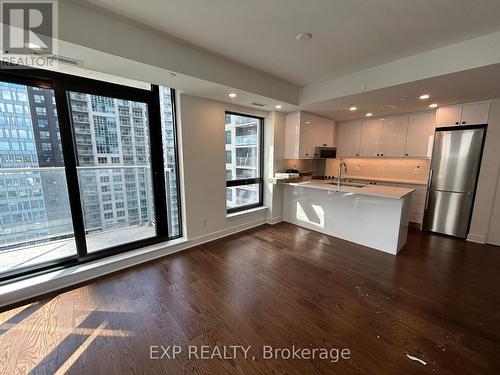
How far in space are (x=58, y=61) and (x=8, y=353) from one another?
8.39 ft

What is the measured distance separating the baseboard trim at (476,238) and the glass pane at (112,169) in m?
5.50

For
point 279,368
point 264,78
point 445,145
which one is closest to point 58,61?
point 264,78

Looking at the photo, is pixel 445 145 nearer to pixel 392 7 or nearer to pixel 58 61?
pixel 392 7

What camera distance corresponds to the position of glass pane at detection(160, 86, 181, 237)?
3.04 metres

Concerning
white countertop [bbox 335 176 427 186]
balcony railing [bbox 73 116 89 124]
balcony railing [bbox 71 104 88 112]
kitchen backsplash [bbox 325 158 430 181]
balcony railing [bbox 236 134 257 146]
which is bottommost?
white countertop [bbox 335 176 427 186]

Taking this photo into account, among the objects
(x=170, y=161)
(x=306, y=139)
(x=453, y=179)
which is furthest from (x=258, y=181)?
(x=453, y=179)

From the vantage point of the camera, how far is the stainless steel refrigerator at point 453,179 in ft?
11.4

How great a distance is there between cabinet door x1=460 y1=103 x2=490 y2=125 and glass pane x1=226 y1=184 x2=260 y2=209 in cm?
389

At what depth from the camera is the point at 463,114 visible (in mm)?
3516

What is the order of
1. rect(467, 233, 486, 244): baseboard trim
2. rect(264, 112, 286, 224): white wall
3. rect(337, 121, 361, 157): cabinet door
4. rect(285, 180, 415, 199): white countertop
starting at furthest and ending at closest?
rect(337, 121, 361, 157): cabinet door, rect(264, 112, 286, 224): white wall, rect(467, 233, 486, 244): baseboard trim, rect(285, 180, 415, 199): white countertop

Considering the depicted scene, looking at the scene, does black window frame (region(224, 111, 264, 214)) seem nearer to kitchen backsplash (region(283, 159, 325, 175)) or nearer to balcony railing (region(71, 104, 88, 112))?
kitchen backsplash (region(283, 159, 325, 175))

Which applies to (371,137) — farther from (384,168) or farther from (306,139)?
(306,139)

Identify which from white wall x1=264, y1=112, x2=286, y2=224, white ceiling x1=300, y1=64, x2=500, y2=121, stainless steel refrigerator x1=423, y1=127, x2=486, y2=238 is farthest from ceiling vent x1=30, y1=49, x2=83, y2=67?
stainless steel refrigerator x1=423, y1=127, x2=486, y2=238

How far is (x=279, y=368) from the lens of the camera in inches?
56.9
